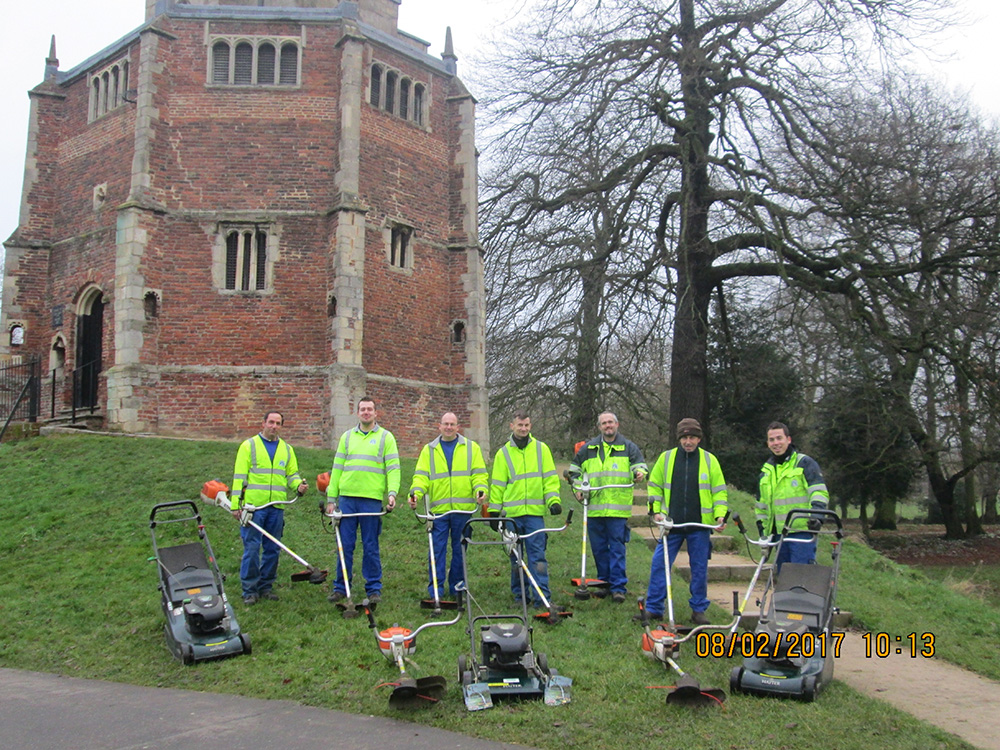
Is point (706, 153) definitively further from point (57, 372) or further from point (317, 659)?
point (57, 372)

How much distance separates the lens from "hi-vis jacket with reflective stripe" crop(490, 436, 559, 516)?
336 inches

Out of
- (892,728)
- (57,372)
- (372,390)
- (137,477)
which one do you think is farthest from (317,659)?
(57,372)

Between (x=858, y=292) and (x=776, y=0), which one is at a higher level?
(x=776, y=0)

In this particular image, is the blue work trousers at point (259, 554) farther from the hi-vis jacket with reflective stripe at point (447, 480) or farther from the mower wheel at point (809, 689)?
the mower wheel at point (809, 689)

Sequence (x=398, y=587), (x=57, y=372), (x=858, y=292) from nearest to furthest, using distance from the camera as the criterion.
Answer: (x=398, y=587)
(x=858, y=292)
(x=57, y=372)

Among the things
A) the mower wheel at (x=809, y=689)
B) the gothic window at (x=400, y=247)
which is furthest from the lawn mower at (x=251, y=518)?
the gothic window at (x=400, y=247)

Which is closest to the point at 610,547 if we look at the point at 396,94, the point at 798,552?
the point at 798,552

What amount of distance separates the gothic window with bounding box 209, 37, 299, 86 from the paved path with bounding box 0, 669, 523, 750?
16828mm

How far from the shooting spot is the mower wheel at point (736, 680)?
600 cm

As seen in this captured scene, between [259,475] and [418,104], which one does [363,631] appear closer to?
[259,475]

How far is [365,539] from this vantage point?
8.39m

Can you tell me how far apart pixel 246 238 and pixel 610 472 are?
44.7 ft

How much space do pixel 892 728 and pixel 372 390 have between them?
50.4ft

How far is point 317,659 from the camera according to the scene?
6918mm
